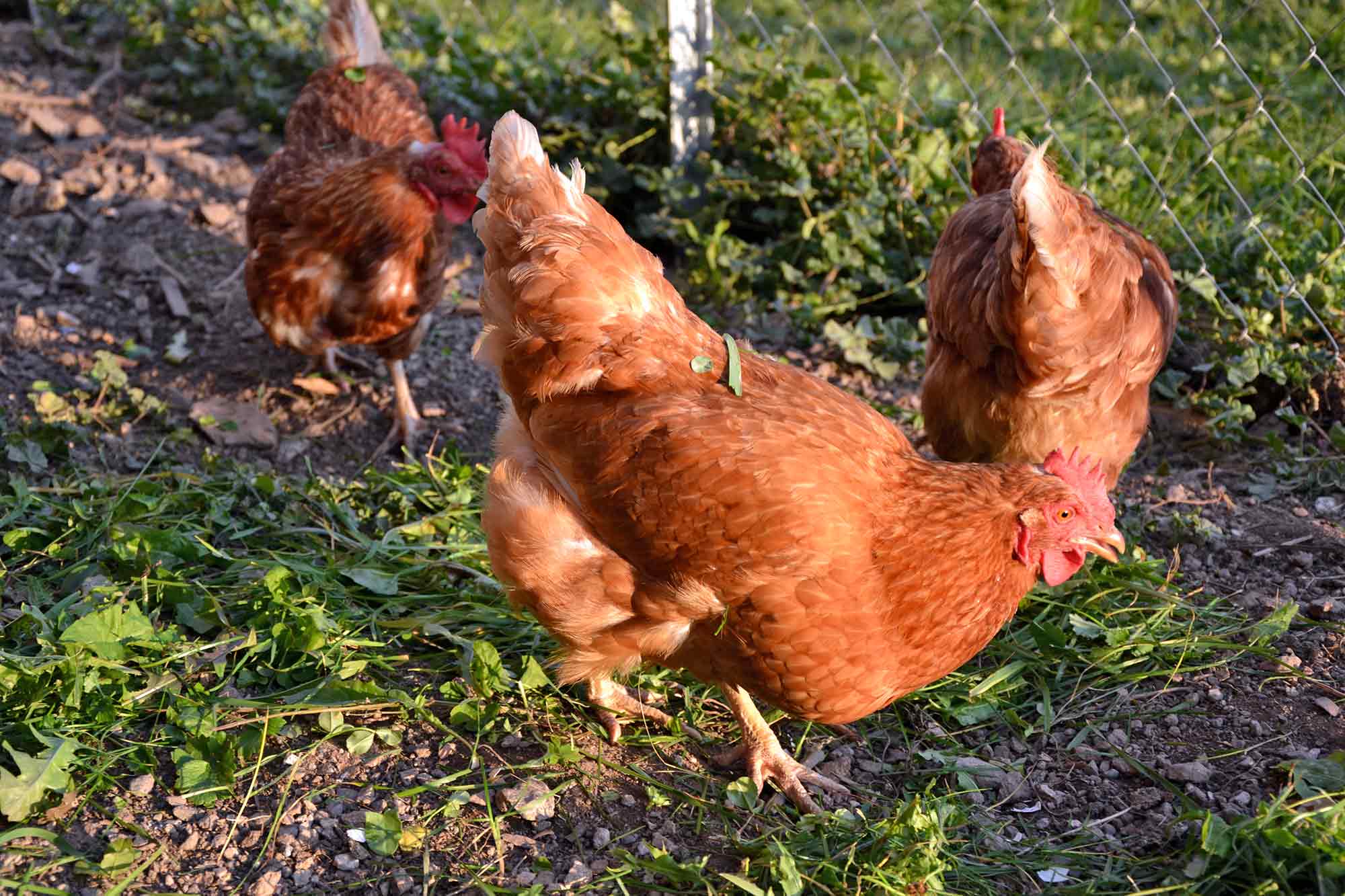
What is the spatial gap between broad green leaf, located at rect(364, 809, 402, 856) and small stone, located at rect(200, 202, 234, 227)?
3.38 m

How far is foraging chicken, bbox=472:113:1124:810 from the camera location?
2.35m

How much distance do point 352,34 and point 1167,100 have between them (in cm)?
321

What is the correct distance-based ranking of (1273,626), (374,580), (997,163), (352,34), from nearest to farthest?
(1273,626), (374,580), (997,163), (352,34)

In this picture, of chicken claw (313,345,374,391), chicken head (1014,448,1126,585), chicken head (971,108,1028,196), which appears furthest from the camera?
chicken claw (313,345,374,391)

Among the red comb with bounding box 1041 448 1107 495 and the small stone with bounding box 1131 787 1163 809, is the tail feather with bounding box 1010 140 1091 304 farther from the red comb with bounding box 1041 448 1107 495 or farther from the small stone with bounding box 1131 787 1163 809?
the small stone with bounding box 1131 787 1163 809

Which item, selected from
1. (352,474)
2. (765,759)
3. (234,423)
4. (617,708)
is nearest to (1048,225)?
(765,759)

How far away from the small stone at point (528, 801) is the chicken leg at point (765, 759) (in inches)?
18.6

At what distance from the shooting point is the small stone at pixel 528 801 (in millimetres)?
2475

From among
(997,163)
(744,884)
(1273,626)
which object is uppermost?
(997,163)

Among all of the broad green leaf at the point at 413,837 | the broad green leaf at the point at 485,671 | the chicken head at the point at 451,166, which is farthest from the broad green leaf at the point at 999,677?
the chicken head at the point at 451,166

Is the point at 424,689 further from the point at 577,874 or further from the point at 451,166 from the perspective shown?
the point at 451,166

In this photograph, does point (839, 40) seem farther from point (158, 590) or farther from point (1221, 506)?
point (158, 590)

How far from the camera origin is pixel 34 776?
2252 mm

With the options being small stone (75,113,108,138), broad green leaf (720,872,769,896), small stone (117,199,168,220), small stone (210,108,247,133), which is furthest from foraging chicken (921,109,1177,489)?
small stone (75,113,108,138)
